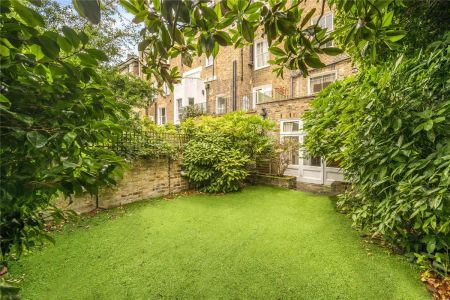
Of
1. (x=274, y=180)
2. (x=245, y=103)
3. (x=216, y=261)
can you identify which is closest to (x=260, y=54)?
(x=245, y=103)

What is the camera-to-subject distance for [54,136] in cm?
83

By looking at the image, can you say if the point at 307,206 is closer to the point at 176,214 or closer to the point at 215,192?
the point at 215,192

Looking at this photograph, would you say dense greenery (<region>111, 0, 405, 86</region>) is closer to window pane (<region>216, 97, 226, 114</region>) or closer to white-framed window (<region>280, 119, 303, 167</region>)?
white-framed window (<region>280, 119, 303, 167</region>)

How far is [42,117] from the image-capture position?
94cm

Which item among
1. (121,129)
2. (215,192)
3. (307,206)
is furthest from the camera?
(215,192)

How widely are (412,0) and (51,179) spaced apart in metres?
4.26

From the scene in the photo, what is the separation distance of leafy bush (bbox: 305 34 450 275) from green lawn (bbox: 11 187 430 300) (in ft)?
2.22

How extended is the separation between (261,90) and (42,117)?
1334 centimetres

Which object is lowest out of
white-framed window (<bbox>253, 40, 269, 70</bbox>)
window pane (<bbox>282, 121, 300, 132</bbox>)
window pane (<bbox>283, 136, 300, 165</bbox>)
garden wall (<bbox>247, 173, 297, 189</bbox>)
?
garden wall (<bbox>247, 173, 297, 189</bbox>)

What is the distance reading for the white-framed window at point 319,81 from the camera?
10.5 meters

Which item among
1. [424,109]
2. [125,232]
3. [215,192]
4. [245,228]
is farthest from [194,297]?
[215,192]

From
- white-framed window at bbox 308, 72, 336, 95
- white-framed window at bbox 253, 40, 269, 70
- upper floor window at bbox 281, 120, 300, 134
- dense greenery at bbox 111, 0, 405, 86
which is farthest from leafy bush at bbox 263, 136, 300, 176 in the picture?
dense greenery at bbox 111, 0, 405, 86

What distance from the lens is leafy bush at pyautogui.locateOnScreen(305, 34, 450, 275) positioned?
227 centimetres

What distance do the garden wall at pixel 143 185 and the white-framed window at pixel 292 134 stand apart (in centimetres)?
453
